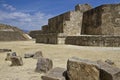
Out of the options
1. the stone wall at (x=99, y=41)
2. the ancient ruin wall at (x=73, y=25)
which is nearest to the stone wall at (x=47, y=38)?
the ancient ruin wall at (x=73, y=25)

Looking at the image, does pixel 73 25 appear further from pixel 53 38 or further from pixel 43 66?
pixel 43 66

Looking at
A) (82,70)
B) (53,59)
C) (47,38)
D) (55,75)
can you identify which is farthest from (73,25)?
(82,70)

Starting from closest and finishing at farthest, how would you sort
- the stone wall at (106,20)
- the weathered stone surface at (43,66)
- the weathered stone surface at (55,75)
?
the weathered stone surface at (55,75)
the weathered stone surface at (43,66)
the stone wall at (106,20)

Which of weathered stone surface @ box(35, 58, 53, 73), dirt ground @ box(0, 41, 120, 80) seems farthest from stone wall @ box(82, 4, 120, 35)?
weathered stone surface @ box(35, 58, 53, 73)

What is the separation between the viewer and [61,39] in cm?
1833

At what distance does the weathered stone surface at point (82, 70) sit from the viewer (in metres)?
3.96

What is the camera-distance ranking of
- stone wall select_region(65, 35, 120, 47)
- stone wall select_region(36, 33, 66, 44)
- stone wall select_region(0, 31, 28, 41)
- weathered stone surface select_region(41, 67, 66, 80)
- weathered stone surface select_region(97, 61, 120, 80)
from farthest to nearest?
stone wall select_region(0, 31, 28, 41), stone wall select_region(36, 33, 66, 44), stone wall select_region(65, 35, 120, 47), weathered stone surface select_region(41, 67, 66, 80), weathered stone surface select_region(97, 61, 120, 80)

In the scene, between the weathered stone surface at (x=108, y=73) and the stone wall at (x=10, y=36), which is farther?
the stone wall at (x=10, y=36)

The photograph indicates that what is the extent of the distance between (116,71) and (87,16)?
19.0m

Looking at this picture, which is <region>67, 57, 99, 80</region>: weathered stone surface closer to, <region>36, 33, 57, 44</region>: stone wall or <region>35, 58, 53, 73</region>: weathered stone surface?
<region>35, 58, 53, 73</region>: weathered stone surface

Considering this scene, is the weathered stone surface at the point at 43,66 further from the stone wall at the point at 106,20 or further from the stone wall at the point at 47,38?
the stone wall at the point at 106,20

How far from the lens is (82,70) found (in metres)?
4.11

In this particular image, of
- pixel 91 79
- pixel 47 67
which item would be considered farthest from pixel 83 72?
pixel 47 67

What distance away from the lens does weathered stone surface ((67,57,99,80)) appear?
3.96 m
